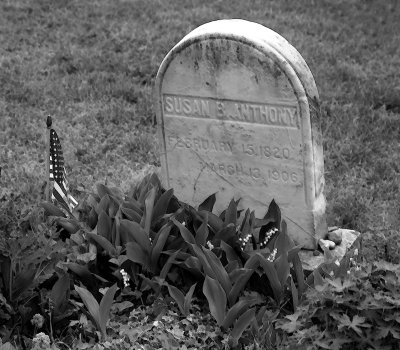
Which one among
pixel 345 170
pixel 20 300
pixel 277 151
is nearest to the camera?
pixel 20 300

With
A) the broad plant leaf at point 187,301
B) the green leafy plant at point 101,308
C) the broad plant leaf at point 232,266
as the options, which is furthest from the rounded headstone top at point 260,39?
the green leafy plant at point 101,308

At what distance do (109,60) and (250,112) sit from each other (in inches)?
149

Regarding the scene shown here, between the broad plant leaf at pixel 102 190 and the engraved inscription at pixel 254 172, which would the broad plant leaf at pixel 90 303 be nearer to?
the broad plant leaf at pixel 102 190

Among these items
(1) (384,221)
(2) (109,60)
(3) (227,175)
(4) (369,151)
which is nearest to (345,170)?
(4) (369,151)

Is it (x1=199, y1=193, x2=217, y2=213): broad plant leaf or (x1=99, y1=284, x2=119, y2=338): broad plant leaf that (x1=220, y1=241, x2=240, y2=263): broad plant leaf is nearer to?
(x1=199, y1=193, x2=217, y2=213): broad plant leaf

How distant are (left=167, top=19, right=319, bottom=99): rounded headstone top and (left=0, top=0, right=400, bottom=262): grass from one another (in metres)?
0.86

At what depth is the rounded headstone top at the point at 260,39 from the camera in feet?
13.8

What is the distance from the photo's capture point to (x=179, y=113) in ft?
15.3

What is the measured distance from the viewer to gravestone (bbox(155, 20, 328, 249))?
425 centimetres

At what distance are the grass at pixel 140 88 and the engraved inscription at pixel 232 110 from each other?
76cm

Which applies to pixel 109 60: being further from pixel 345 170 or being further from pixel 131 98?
pixel 345 170

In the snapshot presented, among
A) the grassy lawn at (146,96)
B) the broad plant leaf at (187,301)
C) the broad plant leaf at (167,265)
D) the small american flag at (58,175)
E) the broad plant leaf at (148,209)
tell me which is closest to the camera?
the broad plant leaf at (187,301)

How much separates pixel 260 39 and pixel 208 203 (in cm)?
101

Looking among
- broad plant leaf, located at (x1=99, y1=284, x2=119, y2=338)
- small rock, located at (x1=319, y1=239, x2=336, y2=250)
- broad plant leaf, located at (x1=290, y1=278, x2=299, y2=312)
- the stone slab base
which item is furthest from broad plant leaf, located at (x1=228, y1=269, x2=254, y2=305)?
small rock, located at (x1=319, y1=239, x2=336, y2=250)
